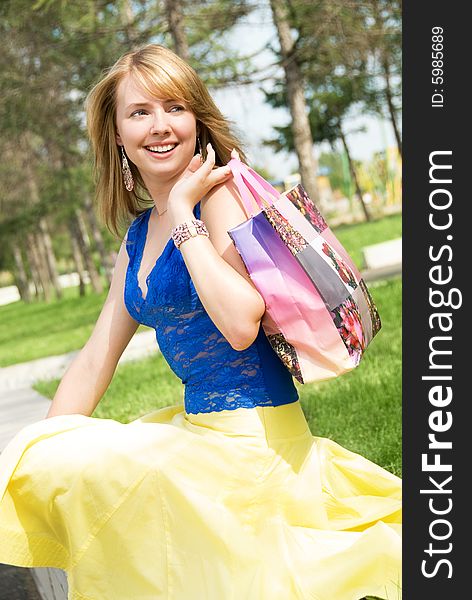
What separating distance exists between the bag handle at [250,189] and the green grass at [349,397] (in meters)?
1.62

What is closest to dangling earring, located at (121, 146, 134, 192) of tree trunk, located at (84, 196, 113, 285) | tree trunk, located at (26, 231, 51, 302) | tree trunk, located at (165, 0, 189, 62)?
tree trunk, located at (165, 0, 189, 62)

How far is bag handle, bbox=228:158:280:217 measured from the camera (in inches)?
97.6

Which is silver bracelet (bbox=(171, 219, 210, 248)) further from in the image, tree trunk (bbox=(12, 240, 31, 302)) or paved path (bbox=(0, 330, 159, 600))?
tree trunk (bbox=(12, 240, 31, 302))

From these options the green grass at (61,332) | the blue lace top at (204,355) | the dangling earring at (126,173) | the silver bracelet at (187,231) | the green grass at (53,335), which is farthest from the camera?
the green grass at (61,332)

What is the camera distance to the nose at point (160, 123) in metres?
2.65

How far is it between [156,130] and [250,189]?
350 mm

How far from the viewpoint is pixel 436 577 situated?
1.99 metres

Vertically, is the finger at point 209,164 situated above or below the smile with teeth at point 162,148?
below

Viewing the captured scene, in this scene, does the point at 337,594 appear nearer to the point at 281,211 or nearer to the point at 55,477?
the point at 55,477

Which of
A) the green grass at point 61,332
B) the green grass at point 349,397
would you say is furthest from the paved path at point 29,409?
the green grass at point 61,332

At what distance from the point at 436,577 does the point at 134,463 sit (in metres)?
0.78

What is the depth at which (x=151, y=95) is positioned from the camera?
2645 mm

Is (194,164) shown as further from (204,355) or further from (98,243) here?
(98,243)

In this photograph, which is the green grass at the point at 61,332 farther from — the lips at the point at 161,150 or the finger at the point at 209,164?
the finger at the point at 209,164
